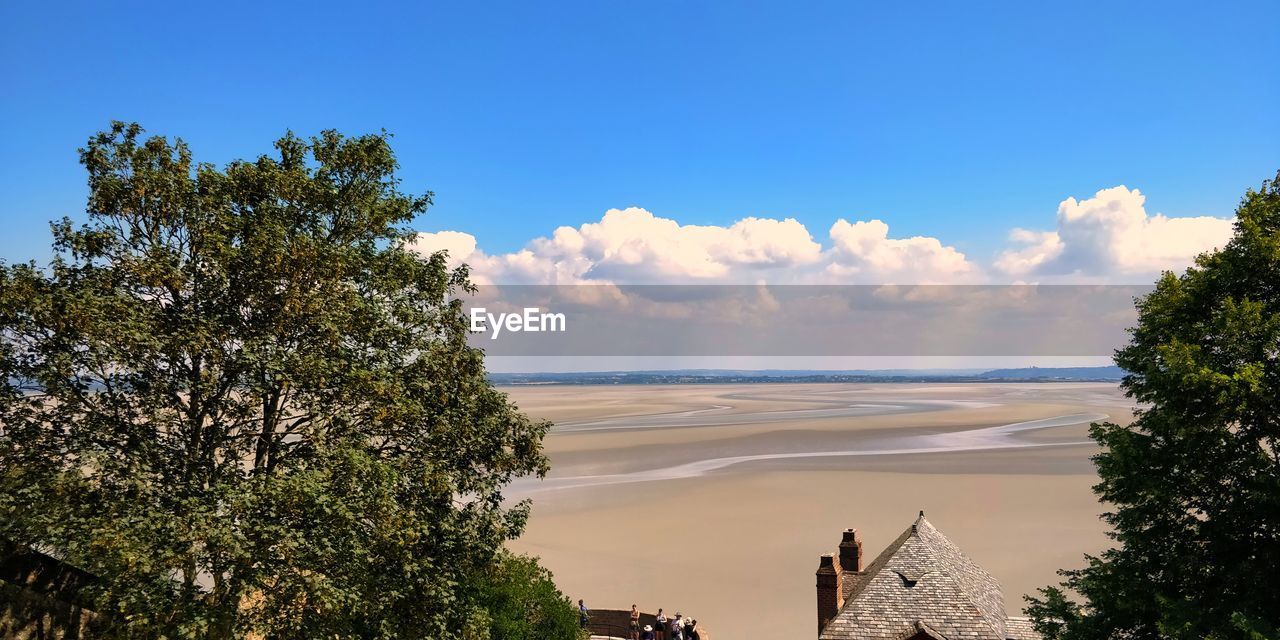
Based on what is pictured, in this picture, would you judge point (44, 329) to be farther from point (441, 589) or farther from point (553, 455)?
point (553, 455)

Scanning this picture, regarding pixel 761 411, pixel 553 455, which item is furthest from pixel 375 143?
pixel 761 411

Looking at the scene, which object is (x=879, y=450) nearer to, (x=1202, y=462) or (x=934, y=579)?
(x=934, y=579)

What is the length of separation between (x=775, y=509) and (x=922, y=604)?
2723 cm

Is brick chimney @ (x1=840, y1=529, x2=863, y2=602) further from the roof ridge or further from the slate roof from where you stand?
the slate roof

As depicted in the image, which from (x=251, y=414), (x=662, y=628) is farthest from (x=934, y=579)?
(x=251, y=414)

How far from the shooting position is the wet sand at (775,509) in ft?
109

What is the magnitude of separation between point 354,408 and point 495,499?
3999mm

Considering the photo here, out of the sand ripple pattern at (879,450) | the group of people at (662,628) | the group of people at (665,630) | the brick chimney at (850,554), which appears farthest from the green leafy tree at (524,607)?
the sand ripple pattern at (879,450)

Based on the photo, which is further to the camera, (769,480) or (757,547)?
(769,480)

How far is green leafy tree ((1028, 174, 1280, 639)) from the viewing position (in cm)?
1238

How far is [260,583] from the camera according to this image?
1134cm

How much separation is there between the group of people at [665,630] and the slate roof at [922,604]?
5.60m

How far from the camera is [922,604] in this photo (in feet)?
68.0

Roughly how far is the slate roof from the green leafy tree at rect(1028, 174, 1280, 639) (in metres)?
5.40
